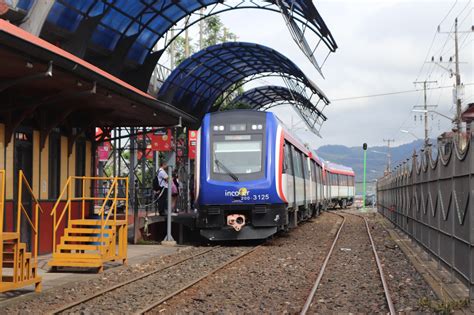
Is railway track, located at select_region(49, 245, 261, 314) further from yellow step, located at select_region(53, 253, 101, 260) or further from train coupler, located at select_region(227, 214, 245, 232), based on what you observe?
train coupler, located at select_region(227, 214, 245, 232)

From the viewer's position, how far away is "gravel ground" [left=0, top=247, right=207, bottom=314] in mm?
8289

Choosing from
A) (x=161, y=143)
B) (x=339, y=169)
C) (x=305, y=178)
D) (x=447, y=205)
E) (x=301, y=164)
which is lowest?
(x=447, y=205)

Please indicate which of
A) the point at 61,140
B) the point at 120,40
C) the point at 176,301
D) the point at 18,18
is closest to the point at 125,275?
the point at 176,301

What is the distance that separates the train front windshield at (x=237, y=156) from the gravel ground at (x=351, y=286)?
10.2ft

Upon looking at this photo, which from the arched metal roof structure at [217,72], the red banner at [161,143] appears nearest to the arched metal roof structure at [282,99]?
the arched metal roof structure at [217,72]

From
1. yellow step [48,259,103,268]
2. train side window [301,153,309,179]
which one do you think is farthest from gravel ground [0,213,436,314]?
train side window [301,153,309,179]

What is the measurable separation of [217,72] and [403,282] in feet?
65.8

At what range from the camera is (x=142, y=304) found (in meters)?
8.65

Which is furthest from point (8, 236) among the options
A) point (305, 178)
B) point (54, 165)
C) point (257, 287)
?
point (305, 178)

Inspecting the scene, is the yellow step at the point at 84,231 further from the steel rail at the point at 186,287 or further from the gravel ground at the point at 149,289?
the steel rail at the point at 186,287

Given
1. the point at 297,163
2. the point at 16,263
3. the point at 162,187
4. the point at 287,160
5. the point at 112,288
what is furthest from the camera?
the point at 297,163

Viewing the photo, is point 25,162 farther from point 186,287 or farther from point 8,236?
point 186,287

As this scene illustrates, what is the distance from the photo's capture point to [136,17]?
19.5 meters

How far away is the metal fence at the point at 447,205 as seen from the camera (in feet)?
27.5
